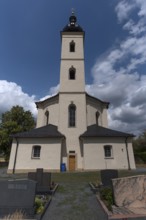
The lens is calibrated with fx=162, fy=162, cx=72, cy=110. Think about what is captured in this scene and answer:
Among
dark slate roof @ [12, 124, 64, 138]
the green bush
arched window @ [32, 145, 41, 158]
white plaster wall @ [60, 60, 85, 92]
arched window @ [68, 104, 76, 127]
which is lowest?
the green bush

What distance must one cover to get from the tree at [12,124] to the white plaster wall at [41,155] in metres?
15.1

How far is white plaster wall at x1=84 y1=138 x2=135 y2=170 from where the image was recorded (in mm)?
19828

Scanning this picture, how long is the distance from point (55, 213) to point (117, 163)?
15.7 m

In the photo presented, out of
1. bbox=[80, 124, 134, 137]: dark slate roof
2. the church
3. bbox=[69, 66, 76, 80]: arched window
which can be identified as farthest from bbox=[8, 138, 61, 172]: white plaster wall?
bbox=[69, 66, 76, 80]: arched window

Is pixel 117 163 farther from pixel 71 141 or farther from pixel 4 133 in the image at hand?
pixel 4 133

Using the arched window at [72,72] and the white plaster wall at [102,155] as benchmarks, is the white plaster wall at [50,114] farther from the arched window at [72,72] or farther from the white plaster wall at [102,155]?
the white plaster wall at [102,155]

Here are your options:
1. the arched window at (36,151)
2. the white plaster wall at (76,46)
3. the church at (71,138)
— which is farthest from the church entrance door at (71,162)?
the white plaster wall at (76,46)

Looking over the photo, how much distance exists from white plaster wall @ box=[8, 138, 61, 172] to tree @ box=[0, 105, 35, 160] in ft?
49.5

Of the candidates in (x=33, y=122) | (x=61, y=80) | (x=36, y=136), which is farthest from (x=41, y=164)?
(x=33, y=122)

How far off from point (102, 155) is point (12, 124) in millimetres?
22716

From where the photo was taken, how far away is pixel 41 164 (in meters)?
19.8

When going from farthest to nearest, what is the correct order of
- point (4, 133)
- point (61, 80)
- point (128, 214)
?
1. point (4, 133)
2. point (61, 80)
3. point (128, 214)

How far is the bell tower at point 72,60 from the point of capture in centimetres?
2533

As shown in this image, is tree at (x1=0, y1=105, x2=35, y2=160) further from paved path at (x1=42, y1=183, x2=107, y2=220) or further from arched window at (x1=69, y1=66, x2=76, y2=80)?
paved path at (x1=42, y1=183, x2=107, y2=220)
